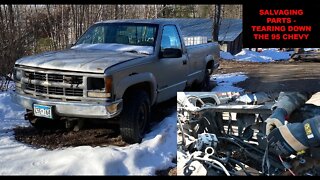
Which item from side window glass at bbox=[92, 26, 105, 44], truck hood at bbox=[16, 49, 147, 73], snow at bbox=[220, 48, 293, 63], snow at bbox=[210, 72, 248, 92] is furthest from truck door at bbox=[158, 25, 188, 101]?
snow at bbox=[220, 48, 293, 63]

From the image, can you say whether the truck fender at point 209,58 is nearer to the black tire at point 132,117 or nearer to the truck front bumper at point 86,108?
the black tire at point 132,117

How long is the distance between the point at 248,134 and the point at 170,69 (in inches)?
84.4

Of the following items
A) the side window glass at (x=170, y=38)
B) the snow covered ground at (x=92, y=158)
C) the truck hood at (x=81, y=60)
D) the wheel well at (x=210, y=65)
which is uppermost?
the side window glass at (x=170, y=38)

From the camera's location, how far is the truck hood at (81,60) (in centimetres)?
444

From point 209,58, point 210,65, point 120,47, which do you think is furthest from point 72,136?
point 210,65

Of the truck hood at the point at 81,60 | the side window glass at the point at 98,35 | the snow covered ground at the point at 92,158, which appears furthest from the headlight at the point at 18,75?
the side window glass at the point at 98,35

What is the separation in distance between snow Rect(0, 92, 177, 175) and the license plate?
1.50ft

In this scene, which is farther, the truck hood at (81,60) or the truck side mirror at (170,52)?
the truck side mirror at (170,52)

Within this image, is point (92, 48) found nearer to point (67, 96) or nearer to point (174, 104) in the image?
point (67, 96)

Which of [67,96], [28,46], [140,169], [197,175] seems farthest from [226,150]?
[28,46]

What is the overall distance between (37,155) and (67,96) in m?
0.81

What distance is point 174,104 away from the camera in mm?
6867

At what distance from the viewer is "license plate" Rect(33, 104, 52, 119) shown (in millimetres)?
4582

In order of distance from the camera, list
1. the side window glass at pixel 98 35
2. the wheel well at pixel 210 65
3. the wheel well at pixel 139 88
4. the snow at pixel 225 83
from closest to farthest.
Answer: the wheel well at pixel 139 88 < the side window glass at pixel 98 35 < the wheel well at pixel 210 65 < the snow at pixel 225 83
